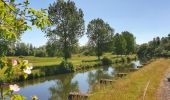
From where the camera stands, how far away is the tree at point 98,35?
87.6m

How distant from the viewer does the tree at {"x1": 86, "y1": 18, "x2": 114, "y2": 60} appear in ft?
287

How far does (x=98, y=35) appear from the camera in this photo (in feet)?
289

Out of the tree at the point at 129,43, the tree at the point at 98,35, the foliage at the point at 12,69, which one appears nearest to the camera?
the foliage at the point at 12,69

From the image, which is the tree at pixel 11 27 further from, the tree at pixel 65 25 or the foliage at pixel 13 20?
the tree at pixel 65 25

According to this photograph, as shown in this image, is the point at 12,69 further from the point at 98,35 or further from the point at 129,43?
the point at 129,43

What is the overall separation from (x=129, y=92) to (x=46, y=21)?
15.0 m

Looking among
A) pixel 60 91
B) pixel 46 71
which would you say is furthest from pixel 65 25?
pixel 60 91

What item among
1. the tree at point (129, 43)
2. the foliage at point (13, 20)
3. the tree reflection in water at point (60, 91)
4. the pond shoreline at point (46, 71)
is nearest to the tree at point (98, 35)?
the pond shoreline at point (46, 71)

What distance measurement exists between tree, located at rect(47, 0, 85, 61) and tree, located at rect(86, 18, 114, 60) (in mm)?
27942

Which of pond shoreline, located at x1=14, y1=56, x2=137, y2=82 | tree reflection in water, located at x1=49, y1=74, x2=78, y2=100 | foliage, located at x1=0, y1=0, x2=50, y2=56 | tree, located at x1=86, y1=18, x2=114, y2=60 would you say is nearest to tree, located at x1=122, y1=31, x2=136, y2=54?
tree, located at x1=86, y1=18, x2=114, y2=60

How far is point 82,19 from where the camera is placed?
2409 inches

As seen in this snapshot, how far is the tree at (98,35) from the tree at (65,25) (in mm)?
27942

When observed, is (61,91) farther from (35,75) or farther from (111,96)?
(111,96)

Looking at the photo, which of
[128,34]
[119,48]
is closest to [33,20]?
[119,48]
